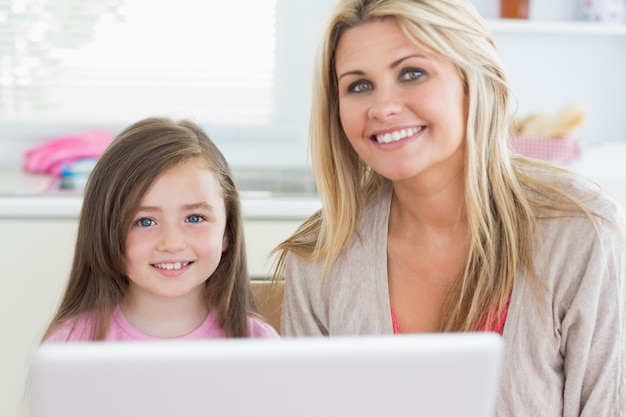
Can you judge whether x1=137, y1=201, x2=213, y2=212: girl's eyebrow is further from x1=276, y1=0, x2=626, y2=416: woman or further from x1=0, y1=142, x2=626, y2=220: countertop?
x1=0, y1=142, x2=626, y2=220: countertop

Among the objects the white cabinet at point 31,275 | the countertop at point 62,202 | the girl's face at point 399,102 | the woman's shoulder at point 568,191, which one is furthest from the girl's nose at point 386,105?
the white cabinet at point 31,275

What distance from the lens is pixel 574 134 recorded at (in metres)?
2.77

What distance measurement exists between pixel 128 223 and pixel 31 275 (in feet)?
3.00

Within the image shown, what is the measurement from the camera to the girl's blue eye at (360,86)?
140 cm

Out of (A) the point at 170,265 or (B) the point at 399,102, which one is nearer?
(B) the point at 399,102

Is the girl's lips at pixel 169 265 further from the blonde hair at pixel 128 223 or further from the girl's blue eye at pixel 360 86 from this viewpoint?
the girl's blue eye at pixel 360 86

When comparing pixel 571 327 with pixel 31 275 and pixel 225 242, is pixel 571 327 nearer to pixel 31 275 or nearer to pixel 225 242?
pixel 225 242

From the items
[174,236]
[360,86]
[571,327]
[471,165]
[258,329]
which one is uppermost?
[360,86]

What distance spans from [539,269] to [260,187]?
1.49 metres

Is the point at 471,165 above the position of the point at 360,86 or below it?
below

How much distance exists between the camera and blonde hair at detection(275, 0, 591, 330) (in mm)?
1352

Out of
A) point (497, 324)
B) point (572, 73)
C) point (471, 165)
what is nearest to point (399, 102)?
point (471, 165)

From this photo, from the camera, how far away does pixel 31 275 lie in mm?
2283

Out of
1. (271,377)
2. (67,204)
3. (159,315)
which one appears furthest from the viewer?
(67,204)
